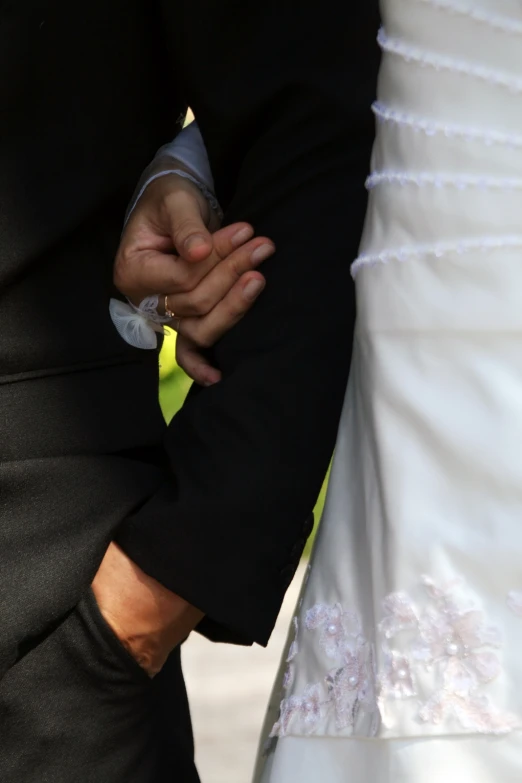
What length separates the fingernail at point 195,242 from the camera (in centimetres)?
100

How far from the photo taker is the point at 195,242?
3.29 ft

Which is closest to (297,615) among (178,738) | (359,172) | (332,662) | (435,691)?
(332,662)

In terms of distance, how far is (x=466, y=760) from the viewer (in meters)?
0.71

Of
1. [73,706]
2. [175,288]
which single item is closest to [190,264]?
[175,288]

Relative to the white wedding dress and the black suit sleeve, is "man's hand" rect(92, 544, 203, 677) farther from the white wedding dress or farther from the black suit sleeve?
the white wedding dress

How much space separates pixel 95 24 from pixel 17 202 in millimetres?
209

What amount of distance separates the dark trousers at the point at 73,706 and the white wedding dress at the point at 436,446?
0.68 feet

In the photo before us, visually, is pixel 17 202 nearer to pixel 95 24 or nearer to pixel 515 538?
pixel 95 24

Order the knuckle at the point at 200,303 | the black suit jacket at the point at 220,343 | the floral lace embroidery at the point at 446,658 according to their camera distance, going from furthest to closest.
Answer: the knuckle at the point at 200,303
the black suit jacket at the point at 220,343
the floral lace embroidery at the point at 446,658

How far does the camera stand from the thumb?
1.00m

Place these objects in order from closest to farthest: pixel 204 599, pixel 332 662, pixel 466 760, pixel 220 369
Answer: pixel 466 760, pixel 332 662, pixel 204 599, pixel 220 369

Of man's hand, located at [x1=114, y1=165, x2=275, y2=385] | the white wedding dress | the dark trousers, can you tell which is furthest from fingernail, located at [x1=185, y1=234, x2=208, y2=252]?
the dark trousers

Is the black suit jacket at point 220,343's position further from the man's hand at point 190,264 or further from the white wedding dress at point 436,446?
the white wedding dress at point 436,446

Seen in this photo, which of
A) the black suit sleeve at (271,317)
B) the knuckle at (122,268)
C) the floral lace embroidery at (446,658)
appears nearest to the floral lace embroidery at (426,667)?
the floral lace embroidery at (446,658)
